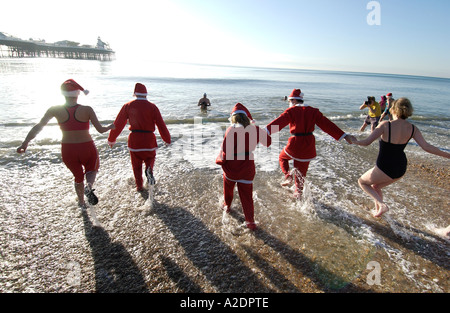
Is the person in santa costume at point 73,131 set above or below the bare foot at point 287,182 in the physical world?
above

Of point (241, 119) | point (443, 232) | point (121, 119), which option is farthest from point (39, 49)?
point (443, 232)

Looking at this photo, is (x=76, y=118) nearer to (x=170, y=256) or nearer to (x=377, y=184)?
(x=170, y=256)

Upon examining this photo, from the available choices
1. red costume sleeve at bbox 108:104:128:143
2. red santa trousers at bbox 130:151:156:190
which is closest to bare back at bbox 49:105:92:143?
red costume sleeve at bbox 108:104:128:143

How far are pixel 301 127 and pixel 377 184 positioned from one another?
1.63 metres

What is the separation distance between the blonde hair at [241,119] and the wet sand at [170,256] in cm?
179

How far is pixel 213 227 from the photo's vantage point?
3.84 metres

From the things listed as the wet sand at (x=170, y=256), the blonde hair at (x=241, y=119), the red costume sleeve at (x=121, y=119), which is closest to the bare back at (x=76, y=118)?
the red costume sleeve at (x=121, y=119)

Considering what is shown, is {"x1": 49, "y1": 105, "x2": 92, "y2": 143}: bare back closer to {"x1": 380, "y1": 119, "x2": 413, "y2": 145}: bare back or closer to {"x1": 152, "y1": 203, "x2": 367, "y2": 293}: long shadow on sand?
{"x1": 152, "y1": 203, "x2": 367, "y2": 293}: long shadow on sand

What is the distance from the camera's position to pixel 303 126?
4.33m

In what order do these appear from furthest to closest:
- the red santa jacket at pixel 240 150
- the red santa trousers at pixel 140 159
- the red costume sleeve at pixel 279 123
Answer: the red santa trousers at pixel 140 159 → the red costume sleeve at pixel 279 123 → the red santa jacket at pixel 240 150

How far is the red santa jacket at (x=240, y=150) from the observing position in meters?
3.27

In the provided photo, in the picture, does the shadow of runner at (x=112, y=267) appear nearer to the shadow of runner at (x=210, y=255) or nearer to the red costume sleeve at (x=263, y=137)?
the shadow of runner at (x=210, y=255)

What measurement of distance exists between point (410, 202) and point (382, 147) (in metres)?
2.08
